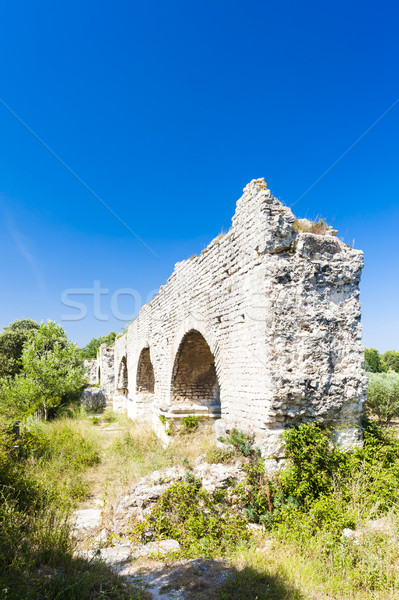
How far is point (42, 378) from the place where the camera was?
14203 mm

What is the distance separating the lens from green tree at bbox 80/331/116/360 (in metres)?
50.1

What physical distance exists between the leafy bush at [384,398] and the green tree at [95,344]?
40026 millimetres

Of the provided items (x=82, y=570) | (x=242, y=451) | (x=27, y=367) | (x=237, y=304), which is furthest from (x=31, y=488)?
(x=27, y=367)

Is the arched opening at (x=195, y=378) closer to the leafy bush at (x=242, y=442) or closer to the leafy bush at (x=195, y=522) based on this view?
the leafy bush at (x=242, y=442)

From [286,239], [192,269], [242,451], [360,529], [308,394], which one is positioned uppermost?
[192,269]

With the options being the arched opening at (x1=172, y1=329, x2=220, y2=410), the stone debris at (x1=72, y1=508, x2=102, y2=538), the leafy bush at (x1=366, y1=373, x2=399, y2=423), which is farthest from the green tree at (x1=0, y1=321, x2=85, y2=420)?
the leafy bush at (x1=366, y1=373, x2=399, y2=423)

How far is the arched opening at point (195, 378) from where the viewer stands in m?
8.85

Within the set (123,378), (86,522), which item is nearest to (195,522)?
(86,522)

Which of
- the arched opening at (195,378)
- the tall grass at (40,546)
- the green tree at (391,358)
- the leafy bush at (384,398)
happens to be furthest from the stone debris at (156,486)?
the green tree at (391,358)

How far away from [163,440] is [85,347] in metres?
48.4

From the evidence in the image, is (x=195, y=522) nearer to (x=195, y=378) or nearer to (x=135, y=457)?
(x=135, y=457)

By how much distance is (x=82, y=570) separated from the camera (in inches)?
116

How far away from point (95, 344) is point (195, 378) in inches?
1856

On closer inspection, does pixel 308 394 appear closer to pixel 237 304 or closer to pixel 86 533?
pixel 237 304
